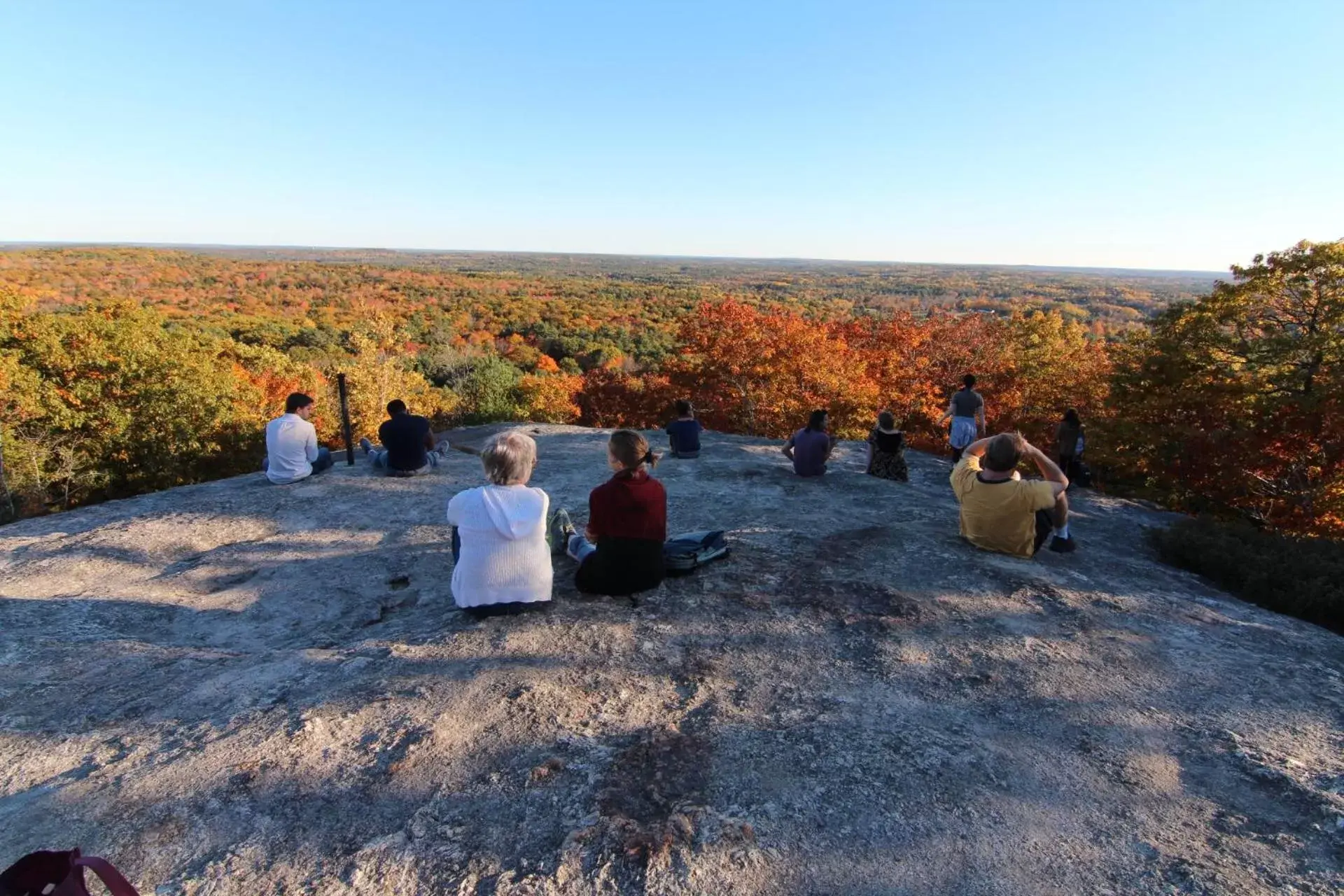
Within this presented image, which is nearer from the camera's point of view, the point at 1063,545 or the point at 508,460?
the point at 508,460

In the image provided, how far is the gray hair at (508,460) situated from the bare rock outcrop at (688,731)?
39.7 inches

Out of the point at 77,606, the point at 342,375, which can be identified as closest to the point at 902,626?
the point at 77,606

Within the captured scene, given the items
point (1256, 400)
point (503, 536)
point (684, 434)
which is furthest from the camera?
point (1256, 400)

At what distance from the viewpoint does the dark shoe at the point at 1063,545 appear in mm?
5668

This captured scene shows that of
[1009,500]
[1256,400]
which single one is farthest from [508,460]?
[1256,400]

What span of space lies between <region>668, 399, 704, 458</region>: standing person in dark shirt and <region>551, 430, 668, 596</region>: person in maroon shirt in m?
4.89

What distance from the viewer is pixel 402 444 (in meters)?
8.13

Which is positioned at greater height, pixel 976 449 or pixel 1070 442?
pixel 976 449

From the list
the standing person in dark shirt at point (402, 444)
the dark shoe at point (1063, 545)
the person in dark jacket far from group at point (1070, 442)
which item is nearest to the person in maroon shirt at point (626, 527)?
the dark shoe at point (1063, 545)

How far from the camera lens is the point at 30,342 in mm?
17406

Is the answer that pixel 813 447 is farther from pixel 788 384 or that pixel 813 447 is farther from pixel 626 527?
pixel 788 384

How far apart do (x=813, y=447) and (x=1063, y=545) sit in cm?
322

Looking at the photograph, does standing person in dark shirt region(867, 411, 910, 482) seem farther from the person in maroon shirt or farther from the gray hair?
the gray hair

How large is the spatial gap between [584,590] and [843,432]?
67.1 feet
